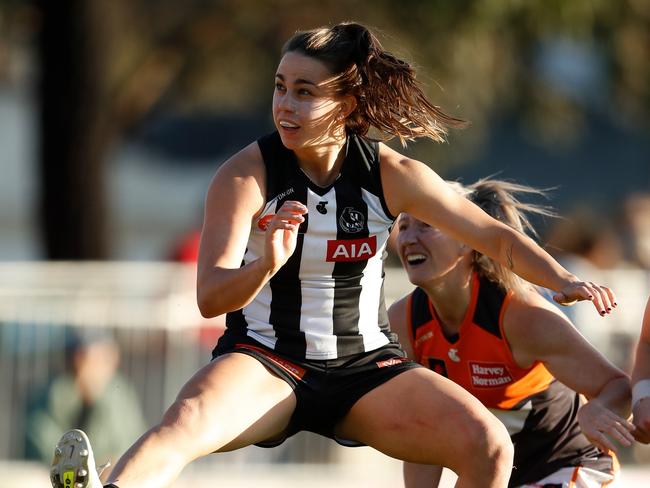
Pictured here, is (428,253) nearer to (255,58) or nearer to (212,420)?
(212,420)

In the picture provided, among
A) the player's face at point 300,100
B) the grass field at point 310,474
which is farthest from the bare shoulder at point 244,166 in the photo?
the grass field at point 310,474

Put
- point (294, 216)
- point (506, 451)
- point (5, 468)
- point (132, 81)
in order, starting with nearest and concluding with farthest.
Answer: point (294, 216) < point (506, 451) < point (5, 468) < point (132, 81)

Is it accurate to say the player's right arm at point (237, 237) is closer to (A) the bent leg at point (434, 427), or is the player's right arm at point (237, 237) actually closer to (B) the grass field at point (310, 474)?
(A) the bent leg at point (434, 427)

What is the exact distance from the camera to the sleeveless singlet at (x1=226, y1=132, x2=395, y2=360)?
14.4ft

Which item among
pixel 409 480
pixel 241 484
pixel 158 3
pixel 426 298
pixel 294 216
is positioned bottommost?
pixel 241 484

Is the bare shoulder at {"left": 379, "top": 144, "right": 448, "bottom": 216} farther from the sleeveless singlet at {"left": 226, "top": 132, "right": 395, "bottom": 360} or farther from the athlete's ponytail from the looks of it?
the athlete's ponytail

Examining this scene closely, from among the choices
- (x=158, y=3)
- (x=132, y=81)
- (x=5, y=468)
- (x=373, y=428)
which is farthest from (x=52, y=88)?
(x=373, y=428)

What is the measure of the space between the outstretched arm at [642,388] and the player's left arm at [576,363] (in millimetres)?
42

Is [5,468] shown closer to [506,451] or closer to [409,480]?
[409,480]

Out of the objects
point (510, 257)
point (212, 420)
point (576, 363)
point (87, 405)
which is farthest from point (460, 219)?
point (87, 405)

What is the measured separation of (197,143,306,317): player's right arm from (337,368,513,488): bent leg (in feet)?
2.07

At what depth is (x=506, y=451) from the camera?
4230 millimetres

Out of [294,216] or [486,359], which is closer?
[294,216]

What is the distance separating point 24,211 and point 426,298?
18039 millimetres
